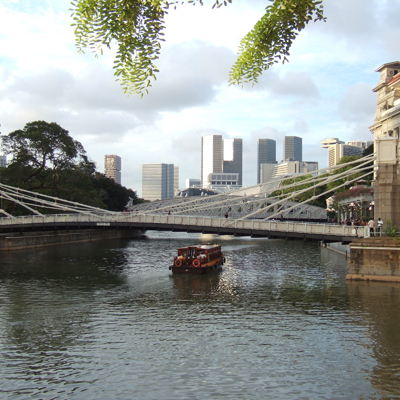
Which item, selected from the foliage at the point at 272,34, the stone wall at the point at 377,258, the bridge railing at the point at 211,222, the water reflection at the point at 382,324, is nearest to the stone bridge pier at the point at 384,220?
the stone wall at the point at 377,258

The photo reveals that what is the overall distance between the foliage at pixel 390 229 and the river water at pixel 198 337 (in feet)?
12.0

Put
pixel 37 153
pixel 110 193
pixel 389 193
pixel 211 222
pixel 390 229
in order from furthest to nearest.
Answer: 1. pixel 110 193
2. pixel 37 153
3. pixel 211 222
4. pixel 389 193
5. pixel 390 229

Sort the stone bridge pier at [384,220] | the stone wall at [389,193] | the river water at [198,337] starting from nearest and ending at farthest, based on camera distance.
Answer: the river water at [198,337], the stone bridge pier at [384,220], the stone wall at [389,193]

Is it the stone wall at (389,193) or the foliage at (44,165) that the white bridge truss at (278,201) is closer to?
the stone wall at (389,193)

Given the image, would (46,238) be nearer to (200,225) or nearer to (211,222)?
(200,225)

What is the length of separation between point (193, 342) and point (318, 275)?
839 inches

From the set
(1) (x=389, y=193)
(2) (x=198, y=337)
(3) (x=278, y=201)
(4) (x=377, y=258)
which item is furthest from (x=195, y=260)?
(2) (x=198, y=337)

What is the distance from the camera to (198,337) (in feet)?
65.7

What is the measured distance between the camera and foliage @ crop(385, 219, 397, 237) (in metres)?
32.4

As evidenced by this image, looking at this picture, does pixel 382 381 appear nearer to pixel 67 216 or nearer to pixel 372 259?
pixel 372 259

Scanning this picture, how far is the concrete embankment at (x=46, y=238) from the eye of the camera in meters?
56.5

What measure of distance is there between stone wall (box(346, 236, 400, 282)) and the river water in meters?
1.09

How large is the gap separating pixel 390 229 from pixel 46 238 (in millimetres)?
46419

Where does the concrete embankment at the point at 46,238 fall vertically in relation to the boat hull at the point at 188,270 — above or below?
above
